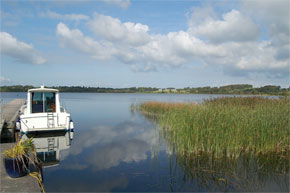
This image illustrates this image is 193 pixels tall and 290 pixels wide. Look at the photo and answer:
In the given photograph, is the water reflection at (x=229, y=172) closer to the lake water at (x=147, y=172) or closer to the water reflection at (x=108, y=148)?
the lake water at (x=147, y=172)

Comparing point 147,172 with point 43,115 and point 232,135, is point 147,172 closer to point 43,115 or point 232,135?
point 232,135

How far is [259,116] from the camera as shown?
8.95m

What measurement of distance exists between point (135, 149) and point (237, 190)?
18.7 ft

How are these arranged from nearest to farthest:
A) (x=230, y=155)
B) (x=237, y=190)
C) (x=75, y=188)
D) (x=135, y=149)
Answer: (x=237, y=190) → (x=75, y=188) → (x=230, y=155) → (x=135, y=149)

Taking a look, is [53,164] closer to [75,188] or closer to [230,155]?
[75,188]

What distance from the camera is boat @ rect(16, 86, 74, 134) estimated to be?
38.9ft

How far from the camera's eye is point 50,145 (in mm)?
11070

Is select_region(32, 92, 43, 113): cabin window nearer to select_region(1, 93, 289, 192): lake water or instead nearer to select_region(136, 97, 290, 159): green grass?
select_region(1, 93, 289, 192): lake water

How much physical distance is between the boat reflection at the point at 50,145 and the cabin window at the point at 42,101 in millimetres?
1540

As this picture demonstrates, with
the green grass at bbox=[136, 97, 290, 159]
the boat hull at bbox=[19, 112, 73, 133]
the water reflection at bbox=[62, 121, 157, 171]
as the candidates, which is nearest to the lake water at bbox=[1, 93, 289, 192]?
the water reflection at bbox=[62, 121, 157, 171]

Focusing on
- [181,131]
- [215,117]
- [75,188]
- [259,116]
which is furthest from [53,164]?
[259,116]

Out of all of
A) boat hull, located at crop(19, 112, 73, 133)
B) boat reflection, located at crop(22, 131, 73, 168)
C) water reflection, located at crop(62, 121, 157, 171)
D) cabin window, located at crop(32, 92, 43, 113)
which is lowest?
water reflection, located at crop(62, 121, 157, 171)

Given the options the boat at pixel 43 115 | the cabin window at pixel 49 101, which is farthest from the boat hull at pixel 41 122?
the cabin window at pixel 49 101

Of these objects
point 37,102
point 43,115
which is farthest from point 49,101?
point 43,115
